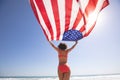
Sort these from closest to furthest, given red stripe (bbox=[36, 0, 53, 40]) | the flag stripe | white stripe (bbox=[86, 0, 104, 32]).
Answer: white stripe (bbox=[86, 0, 104, 32]) → red stripe (bbox=[36, 0, 53, 40]) → the flag stripe

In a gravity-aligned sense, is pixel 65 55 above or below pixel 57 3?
below

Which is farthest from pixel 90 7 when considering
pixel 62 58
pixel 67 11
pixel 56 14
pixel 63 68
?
pixel 63 68

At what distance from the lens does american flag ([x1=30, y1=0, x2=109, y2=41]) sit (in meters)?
4.45

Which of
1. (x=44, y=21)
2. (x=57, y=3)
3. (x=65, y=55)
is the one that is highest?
(x=57, y=3)

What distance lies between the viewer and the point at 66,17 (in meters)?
4.76

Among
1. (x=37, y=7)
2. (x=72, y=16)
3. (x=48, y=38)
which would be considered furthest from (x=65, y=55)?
(x=37, y=7)

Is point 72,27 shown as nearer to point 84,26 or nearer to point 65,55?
point 84,26

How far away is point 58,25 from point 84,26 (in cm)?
51

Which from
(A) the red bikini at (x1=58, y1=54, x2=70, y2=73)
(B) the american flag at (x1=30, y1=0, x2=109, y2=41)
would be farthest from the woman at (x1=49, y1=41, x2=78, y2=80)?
(B) the american flag at (x1=30, y1=0, x2=109, y2=41)

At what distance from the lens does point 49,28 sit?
4703mm

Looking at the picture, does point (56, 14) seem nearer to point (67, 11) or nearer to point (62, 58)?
point (67, 11)

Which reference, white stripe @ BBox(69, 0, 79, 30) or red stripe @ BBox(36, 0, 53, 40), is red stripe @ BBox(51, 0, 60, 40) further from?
white stripe @ BBox(69, 0, 79, 30)

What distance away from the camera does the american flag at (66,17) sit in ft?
14.6

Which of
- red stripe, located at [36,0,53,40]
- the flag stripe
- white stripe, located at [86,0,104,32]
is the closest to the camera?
white stripe, located at [86,0,104,32]
